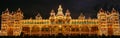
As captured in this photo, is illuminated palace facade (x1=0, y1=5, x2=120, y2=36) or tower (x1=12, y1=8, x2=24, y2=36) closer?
illuminated palace facade (x1=0, y1=5, x2=120, y2=36)

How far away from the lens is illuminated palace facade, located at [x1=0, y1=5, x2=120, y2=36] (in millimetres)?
69000

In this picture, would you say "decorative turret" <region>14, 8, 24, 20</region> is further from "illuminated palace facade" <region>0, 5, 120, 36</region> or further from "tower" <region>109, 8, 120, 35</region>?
"tower" <region>109, 8, 120, 35</region>

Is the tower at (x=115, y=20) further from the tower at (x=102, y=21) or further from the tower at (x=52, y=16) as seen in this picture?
the tower at (x=52, y=16)

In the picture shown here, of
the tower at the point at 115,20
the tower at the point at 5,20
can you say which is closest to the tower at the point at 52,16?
the tower at the point at 5,20

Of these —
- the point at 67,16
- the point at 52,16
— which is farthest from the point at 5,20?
the point at 67,16

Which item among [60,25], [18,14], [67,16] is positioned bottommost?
[60,25]

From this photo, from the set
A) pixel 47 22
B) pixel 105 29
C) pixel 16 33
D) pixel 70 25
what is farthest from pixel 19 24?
pixel 105 29

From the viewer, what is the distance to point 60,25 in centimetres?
7025

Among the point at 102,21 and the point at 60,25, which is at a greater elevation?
the point at 102,21

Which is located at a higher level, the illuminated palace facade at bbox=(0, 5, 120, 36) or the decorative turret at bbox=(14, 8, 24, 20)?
the decorative turret at bbox=(14, 8, 24, 20)

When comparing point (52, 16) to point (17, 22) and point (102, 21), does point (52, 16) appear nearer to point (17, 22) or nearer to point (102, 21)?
point (17, 22)

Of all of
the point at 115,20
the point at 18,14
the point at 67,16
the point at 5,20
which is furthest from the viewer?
the point at 18,14

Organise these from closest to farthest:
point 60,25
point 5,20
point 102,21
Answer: point 102,21, point 60,25, point 5,20

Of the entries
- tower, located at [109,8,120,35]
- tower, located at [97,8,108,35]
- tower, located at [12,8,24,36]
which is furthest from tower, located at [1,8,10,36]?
tower, located at [109,8,120,35]
